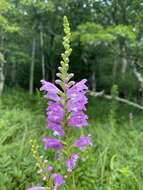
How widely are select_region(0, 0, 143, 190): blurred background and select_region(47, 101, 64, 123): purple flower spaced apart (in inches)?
85.0

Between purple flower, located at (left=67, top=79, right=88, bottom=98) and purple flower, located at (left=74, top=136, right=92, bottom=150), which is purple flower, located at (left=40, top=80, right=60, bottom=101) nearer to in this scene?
purple flower, located at (left=67, top=79, right=88, bottom=98)

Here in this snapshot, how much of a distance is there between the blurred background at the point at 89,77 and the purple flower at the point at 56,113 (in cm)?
216

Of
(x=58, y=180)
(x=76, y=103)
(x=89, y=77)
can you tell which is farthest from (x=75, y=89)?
(x=89, y=77)

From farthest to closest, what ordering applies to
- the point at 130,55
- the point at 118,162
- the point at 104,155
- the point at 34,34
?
the point at 34,34, the point at 130,55, the point at 104,155, the point at 118,162

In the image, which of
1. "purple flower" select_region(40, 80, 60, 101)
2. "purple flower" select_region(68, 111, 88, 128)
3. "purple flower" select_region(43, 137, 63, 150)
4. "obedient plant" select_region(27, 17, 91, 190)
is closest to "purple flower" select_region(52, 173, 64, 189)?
"obedient plant" select_region(27, 17, 91, 190)

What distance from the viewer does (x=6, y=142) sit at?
577 cm

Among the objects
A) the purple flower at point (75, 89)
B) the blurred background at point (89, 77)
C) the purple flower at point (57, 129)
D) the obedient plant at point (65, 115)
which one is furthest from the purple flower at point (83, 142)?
the blurred background at point (89, 77)

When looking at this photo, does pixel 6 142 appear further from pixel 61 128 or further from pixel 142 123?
pixel 142 123

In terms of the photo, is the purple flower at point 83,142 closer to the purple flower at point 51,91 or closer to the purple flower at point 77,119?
the purple flower at point 77,119

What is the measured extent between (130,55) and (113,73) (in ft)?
37.7

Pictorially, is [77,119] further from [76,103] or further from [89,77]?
[89,77]

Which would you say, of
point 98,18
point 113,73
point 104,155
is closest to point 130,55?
point 98,18

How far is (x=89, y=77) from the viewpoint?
22.0m

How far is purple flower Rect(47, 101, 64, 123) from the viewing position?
226 centimetres
